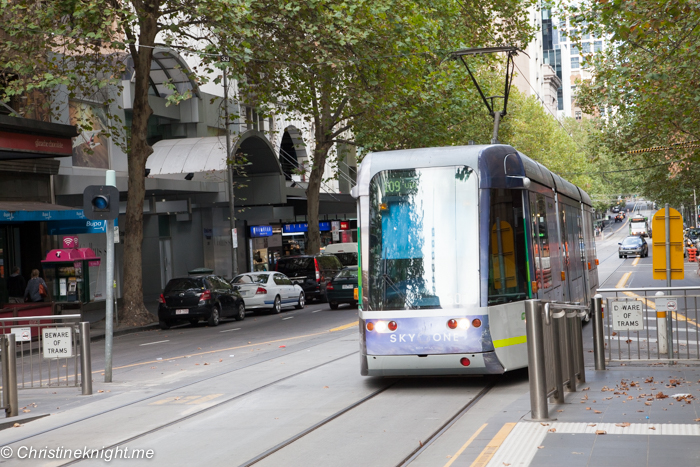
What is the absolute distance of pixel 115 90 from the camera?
30734mm

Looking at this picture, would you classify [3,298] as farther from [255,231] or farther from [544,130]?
[544,130]

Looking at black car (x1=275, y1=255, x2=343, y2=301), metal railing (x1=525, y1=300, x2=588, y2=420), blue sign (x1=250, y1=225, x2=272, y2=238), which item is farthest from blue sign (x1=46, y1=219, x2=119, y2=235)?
metal railing (x1=525, y1=300, x2=588, y2=420)

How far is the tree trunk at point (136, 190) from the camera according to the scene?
23406 millimetres

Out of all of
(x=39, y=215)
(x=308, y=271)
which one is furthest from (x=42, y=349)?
(x=308, y=271)

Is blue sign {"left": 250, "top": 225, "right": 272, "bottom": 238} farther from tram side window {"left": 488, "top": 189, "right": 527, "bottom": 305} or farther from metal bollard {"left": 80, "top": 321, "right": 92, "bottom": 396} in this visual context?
tram side window {"left": 488, "top": 189, "right": 527, "bottom": 305}

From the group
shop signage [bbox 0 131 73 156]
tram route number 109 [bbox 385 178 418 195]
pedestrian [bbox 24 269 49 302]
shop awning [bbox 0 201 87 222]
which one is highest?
shop signage [bbox 0 131 73 156]

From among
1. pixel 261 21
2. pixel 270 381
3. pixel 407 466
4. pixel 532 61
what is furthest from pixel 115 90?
pixel 532 61

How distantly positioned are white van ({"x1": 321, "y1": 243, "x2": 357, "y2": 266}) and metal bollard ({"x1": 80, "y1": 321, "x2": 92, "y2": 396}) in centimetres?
2582

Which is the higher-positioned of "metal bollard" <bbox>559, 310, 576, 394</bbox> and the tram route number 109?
the tram route number 109

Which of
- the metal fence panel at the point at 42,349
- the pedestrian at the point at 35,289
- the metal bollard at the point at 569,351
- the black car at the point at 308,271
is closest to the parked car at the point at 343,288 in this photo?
the black car at the point at 308,271

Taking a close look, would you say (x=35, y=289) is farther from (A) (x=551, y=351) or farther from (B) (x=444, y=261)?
(A) (x=551, y=351)

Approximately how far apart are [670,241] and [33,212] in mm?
16600

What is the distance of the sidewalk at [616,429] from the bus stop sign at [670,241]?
3569 millimetres

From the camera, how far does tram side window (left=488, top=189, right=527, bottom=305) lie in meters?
9.74
